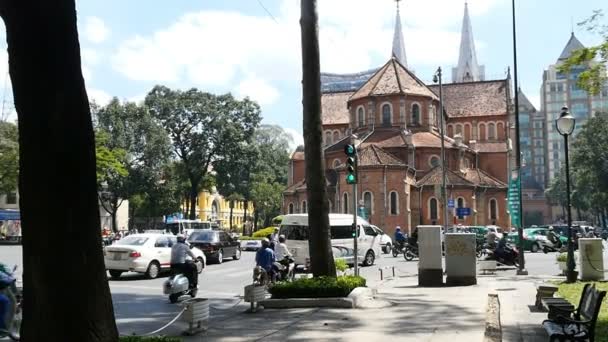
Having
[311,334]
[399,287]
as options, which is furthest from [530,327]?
[399,287]

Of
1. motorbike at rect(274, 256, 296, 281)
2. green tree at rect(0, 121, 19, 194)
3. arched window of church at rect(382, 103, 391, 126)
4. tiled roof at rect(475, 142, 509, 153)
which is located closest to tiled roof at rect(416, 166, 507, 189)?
tiled roof at rect(475, 142, 509, 153)

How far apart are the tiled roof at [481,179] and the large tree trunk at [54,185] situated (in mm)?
55224

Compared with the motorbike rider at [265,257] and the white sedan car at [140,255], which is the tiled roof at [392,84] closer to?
the white sedan car at [140,255]

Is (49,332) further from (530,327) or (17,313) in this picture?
(530,327)

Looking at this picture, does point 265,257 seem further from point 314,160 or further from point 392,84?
point 392,84

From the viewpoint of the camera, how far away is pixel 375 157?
170ft

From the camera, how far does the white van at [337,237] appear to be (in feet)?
79.8

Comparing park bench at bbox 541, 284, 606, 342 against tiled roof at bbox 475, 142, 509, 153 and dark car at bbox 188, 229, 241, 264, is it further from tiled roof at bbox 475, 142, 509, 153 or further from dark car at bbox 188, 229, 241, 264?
tiled roof at bbox 475, 142, 509, 153

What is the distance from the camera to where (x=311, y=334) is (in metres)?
9.36

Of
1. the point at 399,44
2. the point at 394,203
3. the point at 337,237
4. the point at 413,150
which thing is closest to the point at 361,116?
the point at 413,150

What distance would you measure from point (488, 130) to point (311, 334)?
6434 centimetres

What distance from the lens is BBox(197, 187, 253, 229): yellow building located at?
9569 centimetres

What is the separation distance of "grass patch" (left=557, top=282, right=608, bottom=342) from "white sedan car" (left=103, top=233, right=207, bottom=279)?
424 inches

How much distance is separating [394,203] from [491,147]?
20.7 m
